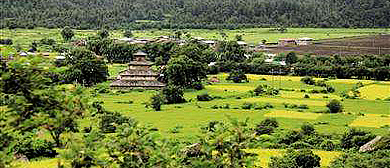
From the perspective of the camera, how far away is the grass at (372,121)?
30.8 metres

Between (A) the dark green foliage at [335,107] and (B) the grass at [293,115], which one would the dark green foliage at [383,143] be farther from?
(A) the dark green foliage at [335,107]

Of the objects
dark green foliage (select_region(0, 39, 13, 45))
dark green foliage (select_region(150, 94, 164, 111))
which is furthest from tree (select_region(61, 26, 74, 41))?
dark green foliage (select_region(150, 94, 164, 111))

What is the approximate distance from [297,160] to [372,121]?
11.9 m

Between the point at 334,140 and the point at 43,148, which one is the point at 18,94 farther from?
the point at 334,140


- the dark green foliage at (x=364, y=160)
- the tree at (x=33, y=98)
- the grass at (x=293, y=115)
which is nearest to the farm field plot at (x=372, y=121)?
the grass at (x=293, y=115)

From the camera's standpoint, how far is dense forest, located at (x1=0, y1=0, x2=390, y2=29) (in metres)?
102

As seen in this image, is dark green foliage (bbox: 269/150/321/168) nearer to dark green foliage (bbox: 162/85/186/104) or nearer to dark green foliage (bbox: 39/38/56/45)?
dark green foliage (bbox: 162/85/186/104)

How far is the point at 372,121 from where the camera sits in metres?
31.8

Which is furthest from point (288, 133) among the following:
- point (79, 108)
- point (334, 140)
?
point (79, 108)

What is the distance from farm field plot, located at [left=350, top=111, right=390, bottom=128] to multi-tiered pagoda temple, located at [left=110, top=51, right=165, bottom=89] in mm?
17229

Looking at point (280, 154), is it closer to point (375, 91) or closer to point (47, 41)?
point (375, 91)

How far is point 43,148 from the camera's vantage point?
80.2 feet

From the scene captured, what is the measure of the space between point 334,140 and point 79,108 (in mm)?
19524

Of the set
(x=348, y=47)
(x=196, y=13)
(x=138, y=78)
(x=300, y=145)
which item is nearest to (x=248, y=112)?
(x=300, y=145)
